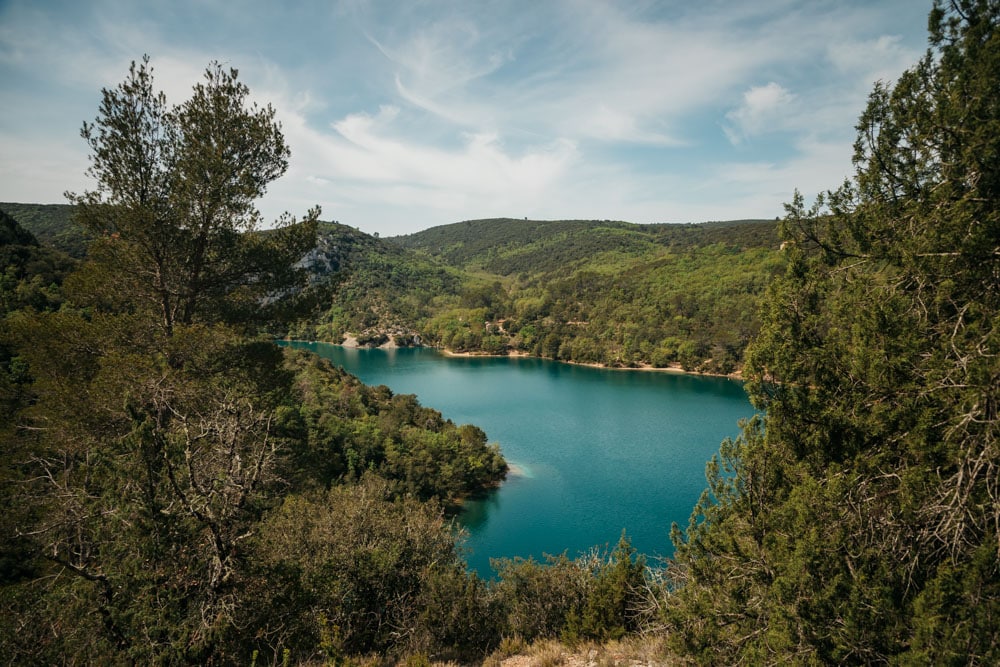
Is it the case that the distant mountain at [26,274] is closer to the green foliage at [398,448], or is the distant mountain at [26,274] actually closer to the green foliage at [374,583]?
the green foliage at [398,448]

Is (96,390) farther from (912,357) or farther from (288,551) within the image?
(912,357)

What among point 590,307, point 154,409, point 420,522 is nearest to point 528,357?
point 590,307

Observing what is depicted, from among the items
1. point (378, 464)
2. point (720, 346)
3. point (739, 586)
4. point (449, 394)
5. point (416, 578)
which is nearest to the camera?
point (739, 586)

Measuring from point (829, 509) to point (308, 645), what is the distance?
538 centimetres

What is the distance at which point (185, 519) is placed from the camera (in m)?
3.99

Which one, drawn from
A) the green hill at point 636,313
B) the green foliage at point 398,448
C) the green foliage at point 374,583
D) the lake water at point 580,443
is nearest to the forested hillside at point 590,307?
the green hill at point 636,313

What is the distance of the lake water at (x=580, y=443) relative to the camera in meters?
23.4

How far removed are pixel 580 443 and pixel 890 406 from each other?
34.0 meters

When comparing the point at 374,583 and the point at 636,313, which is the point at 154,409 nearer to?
the point at 374,583

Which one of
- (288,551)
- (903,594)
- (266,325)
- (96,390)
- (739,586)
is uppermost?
(266,325)

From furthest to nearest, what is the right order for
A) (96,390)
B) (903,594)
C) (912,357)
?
(96,390) < (912,357) < (903,594)

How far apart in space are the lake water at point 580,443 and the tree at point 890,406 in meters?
11.2

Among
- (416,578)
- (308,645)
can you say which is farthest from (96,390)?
(416,578)

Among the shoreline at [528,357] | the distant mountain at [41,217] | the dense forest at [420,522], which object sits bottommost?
the shoreline at [528,357]
